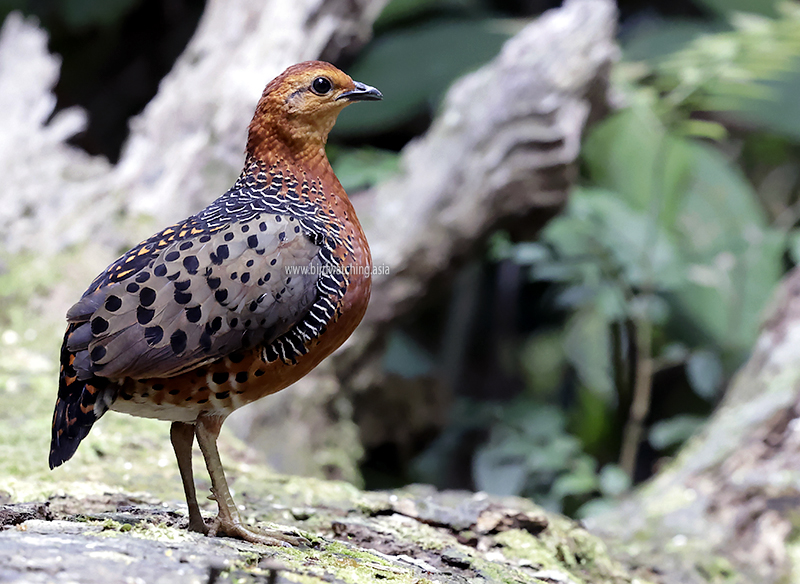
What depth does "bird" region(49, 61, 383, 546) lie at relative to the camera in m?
1.61

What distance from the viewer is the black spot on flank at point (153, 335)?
1.59m

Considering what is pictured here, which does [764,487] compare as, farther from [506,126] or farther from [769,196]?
[769,196]

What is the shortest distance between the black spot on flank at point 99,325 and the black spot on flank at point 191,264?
206 mm

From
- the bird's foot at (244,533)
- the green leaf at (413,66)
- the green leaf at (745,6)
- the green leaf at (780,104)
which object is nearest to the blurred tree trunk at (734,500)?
the bird's foot at (244,533)

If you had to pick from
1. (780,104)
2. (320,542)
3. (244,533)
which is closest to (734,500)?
(320,542)

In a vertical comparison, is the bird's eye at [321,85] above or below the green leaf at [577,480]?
above

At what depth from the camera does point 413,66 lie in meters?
5.19

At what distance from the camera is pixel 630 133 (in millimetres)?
4887

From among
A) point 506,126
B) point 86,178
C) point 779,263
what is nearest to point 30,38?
point 86,178

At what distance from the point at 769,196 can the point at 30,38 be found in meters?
5.92

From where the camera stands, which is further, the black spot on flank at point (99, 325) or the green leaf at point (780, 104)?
the green leaf at point (780, 104)

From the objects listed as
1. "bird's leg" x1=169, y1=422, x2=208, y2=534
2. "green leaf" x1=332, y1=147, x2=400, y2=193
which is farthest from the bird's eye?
"green leaf" x1=332, y1=147, x2=400, y2=193

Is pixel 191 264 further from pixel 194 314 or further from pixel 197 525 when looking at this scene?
pixel 197 525

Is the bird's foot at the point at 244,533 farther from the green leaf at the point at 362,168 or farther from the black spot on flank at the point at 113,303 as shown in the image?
the green leaf at the point at 362,168
